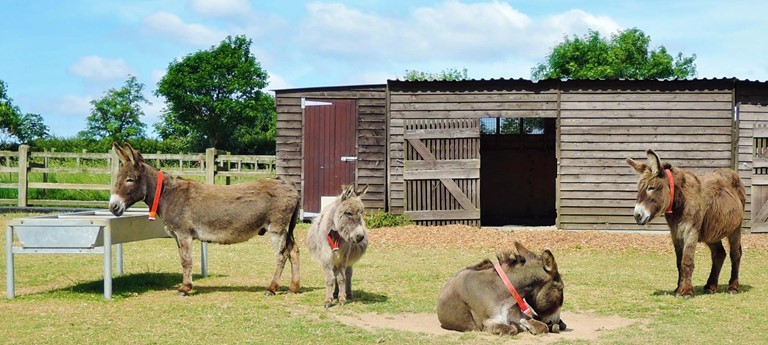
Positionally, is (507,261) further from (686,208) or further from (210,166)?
(210,166)

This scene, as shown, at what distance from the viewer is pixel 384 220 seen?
67.3 ft

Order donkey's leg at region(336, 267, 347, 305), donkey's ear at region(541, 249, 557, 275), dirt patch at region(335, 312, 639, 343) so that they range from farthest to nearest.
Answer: donkey's leg at region(336, 267, 347, 305)
dirt patch at region(335, 312, 639, 343)
donkey's ear at region(541, 249, 557, 275)

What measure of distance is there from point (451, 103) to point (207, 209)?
10.9m

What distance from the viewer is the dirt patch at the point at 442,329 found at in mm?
8273

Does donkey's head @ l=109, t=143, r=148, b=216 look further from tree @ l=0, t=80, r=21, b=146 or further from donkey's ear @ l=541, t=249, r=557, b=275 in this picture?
tree @ l=0, t=80, r=21, b=146

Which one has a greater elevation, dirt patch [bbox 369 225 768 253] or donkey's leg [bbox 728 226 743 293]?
donkey's leg [bbox 728 226 743 293]

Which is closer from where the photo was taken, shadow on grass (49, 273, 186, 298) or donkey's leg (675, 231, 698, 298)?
donkey's leg (675, 231, 698, 298)

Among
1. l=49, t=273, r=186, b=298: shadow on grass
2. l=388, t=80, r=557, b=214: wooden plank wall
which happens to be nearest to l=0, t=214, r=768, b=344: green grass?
l=49, t=273, r=186, b=298: shadow on grass

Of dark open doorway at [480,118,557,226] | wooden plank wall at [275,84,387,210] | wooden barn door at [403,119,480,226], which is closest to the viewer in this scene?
wooden barn door at [403,119,480,226]

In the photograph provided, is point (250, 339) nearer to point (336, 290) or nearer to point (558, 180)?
point (336, 290)

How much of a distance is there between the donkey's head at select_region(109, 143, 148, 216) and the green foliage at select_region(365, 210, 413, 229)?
935 centimetres

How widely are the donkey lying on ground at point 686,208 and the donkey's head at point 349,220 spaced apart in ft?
11.5

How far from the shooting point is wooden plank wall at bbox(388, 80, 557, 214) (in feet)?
68.7

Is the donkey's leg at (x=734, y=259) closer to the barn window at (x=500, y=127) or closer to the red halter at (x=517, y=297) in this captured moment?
the red halter at (x=517, y=297)
